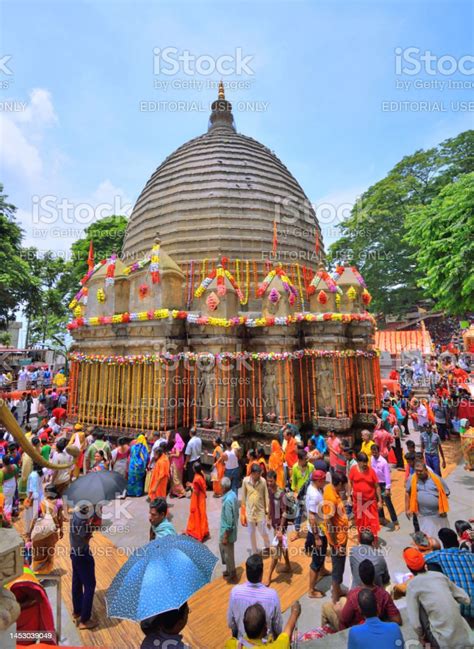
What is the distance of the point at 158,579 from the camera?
2.71m

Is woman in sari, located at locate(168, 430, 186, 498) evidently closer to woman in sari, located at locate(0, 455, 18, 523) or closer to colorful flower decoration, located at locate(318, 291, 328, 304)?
woman in sari, located at locate(0, 455, 18, 523)

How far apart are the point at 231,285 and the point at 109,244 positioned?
21120mm

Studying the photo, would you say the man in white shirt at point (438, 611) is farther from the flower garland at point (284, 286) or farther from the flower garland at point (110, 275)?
the flower garland at point (110, 275)

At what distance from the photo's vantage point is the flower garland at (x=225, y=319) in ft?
33.8

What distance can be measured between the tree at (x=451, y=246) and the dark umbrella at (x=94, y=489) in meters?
8.36

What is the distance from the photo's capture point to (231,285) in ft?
35.9

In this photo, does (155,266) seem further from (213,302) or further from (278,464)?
(278,464)

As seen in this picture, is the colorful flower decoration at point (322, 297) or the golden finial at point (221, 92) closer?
the colorful flower decoration at point (322, 297)

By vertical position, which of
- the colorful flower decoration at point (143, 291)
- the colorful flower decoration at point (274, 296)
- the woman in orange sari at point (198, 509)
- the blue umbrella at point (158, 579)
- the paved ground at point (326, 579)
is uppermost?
the colorful flower decoration at point (143, 291)

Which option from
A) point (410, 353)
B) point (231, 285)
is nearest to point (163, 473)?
point (231, 285)

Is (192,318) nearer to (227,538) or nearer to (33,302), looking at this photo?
(227,538)

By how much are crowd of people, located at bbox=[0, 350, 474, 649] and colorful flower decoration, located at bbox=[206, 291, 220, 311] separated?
370cm

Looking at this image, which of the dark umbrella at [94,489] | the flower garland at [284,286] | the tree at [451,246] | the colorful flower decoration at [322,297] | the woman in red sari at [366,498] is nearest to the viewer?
the dark umbrella at [94,489]

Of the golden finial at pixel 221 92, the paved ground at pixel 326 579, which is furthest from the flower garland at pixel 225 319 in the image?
the golden finial at pixel 221 92
